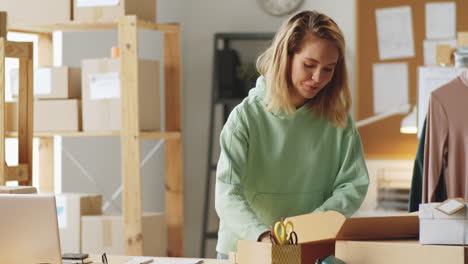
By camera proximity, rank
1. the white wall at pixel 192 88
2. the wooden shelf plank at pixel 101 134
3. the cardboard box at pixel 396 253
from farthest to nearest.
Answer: the white wall at pixel 192 88 → the wooden shelf plank at pixel 101 134 → the cardboard box at pixel 396 253

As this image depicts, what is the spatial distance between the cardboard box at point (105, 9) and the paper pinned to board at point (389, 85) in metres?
1.60

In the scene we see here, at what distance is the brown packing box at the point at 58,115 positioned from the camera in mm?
3961

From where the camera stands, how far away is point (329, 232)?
167 centimetres

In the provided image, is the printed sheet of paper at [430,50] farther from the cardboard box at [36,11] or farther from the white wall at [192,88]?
the cardboard box at [36,11]

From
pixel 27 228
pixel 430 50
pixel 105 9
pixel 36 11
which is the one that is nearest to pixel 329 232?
pixel 27 228

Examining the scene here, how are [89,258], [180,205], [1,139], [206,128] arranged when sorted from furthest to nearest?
1. [206,128]
2. [180,205]
3. [1,139]
4. [89,258]

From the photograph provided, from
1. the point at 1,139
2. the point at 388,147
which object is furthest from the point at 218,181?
Answer: the point at 388,147

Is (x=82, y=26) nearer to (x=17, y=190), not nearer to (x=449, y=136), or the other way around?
(x=17, y=190)

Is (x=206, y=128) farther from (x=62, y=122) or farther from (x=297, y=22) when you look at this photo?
(x=297, y=22)

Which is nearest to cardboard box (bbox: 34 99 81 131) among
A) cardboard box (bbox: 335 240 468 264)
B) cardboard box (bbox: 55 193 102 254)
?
cardboard box (bbox: 55 193 102 254)

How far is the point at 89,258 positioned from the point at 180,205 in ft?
6.68

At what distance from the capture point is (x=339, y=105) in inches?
83.1

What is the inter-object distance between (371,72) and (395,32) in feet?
0.91

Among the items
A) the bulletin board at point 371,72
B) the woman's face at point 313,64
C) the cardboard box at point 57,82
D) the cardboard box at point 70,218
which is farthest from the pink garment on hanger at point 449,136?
the bulletin board at point 371,72
